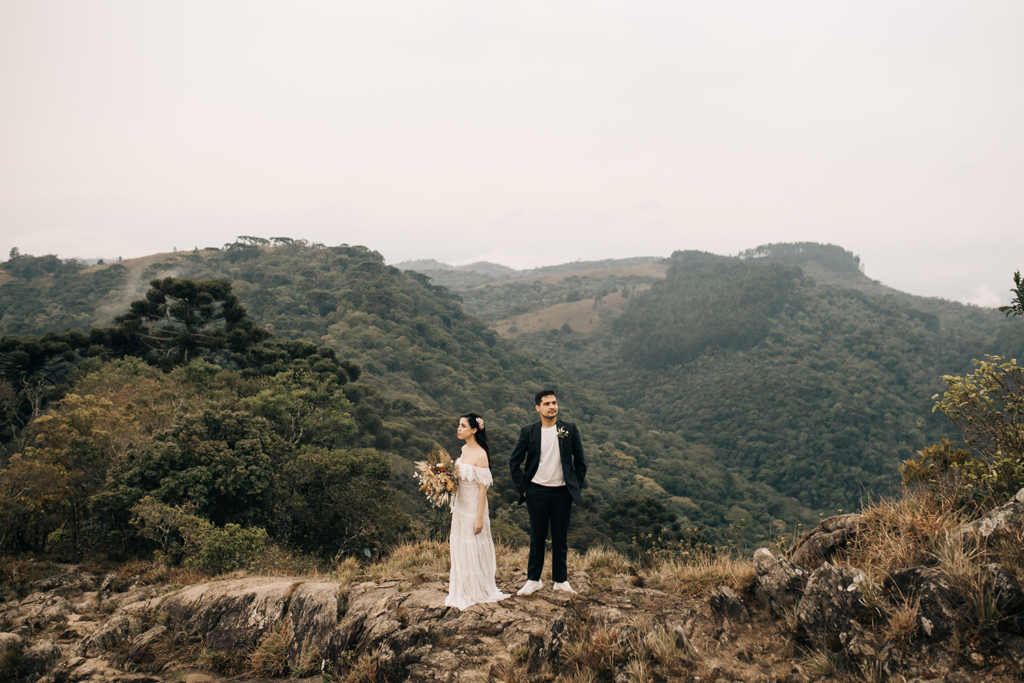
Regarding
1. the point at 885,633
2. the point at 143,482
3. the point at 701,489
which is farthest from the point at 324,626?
the point at 701,489

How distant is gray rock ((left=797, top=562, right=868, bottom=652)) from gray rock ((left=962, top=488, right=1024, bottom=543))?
0.83 metres

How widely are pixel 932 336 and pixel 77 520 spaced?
12832 centimetres

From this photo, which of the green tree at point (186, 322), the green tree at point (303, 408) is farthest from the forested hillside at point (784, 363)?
the green tree at point (186, 322)

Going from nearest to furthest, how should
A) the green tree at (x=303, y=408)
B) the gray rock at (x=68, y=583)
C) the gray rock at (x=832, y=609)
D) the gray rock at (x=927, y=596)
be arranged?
the gray rock at (x=927, y=596) < the gray rock at (x=832, y=609) < the gray rock at (x=68, y=583) < the green tree at (x=303, y=408)

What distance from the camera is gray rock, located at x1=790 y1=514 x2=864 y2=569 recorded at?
5141 mm

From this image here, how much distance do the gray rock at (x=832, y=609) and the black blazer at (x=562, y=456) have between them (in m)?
2.22

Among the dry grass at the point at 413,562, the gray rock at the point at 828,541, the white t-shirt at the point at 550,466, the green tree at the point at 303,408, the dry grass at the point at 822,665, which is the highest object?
the white t-shirt at the point at 550,466

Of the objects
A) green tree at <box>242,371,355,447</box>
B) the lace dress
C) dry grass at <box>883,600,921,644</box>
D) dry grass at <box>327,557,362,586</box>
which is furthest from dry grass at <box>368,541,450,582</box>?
green tree at <box>242,371,355,447</box>

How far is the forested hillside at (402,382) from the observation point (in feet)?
97.8

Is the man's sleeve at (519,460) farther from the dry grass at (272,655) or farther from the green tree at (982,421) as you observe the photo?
the green tree at (982,421)

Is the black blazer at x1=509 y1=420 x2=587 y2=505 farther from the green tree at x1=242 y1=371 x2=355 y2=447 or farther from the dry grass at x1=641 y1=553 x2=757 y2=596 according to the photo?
the green tree at x1=242 y1=371 x2=355 y2=447

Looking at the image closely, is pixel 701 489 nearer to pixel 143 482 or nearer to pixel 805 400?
pixel 805 400

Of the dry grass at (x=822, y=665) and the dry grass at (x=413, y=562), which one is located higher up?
the dry grass at (x=822, y=665)

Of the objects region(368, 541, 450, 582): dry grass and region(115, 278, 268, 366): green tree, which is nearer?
region(368, 541, 450, 582): dry grass
